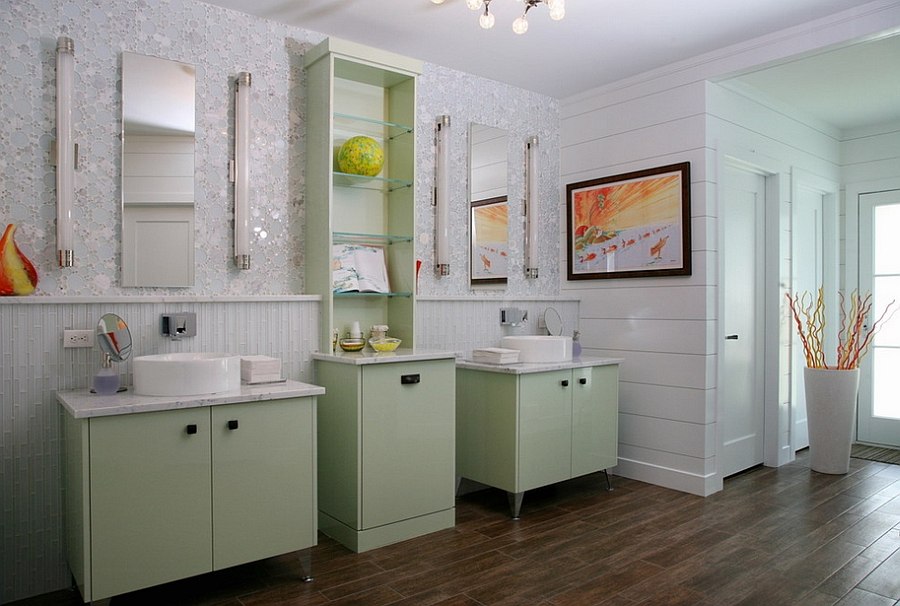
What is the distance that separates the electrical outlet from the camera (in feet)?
8.70

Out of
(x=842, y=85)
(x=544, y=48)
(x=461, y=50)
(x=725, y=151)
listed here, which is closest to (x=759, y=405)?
(x=725, y=151)

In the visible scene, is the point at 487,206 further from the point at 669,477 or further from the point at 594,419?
the point at 669,477

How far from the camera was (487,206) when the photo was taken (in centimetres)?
412

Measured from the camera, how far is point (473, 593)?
255 cm

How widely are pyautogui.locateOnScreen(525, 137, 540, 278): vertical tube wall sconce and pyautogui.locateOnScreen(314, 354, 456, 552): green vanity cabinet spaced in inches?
53.2

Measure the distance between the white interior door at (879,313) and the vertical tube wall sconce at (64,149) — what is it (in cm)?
559

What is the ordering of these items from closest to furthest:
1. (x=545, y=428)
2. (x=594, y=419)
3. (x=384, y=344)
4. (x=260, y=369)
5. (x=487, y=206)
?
(x=260, y=369)
(x=384, y=344)
(x=545, y=428)
(x=594, y=419)
(x=487, y=206)

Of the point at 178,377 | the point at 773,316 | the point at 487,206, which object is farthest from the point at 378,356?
the point at 773,316

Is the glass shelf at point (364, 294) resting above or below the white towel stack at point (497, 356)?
above

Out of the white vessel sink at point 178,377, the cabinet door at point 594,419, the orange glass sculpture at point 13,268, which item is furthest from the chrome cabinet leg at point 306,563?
the cabinet door at point 594,419

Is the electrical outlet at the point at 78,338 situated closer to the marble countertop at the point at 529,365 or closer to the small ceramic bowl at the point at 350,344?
the small ceramic bowl at the point at 350,344

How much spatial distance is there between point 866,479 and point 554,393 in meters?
2.32

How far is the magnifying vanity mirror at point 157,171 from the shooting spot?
2855 millimetres

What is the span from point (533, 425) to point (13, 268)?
2.49 meters
